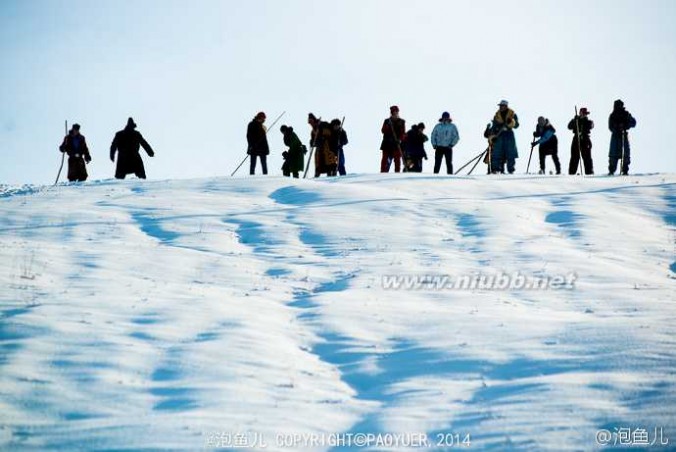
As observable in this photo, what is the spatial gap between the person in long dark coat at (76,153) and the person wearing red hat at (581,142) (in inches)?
517

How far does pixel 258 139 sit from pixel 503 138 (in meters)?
6.62

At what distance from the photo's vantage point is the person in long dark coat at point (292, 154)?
22.1 meters

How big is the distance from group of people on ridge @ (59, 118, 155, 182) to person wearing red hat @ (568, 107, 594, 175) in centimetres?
1135

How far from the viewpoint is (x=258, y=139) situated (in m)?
21.9

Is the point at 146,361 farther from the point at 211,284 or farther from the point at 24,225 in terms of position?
the point at 24,225

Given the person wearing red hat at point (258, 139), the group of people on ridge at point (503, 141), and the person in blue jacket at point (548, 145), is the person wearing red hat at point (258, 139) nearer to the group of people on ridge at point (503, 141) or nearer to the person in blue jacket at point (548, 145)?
the group of people on ridge at point (503, 141)

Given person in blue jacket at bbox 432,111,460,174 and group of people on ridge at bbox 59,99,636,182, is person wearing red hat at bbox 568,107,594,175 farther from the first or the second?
person in blue jacket at bbox 432,111,460,174

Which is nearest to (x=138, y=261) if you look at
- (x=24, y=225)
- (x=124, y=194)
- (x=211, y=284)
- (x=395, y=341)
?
(x=211, y=284)

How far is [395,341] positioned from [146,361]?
98.8 inches

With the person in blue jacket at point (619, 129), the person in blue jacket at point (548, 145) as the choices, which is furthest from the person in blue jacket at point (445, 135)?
the person in blue jacket at point (619, 129)

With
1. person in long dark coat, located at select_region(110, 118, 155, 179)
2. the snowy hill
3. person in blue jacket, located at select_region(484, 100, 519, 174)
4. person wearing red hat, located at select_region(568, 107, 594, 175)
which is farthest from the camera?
A: person wearing red hat, located at select_region(568, 107, 594, 175)

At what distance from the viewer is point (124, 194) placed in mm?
17391

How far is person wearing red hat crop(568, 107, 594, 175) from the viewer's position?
21.8m

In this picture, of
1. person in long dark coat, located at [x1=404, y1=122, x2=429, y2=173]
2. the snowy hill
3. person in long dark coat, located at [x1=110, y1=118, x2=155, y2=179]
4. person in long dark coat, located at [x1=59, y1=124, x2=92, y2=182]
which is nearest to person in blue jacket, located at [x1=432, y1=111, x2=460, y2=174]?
→ person in long dark coat, located at [x1=404, y1=122, x2=429, y2=173]
